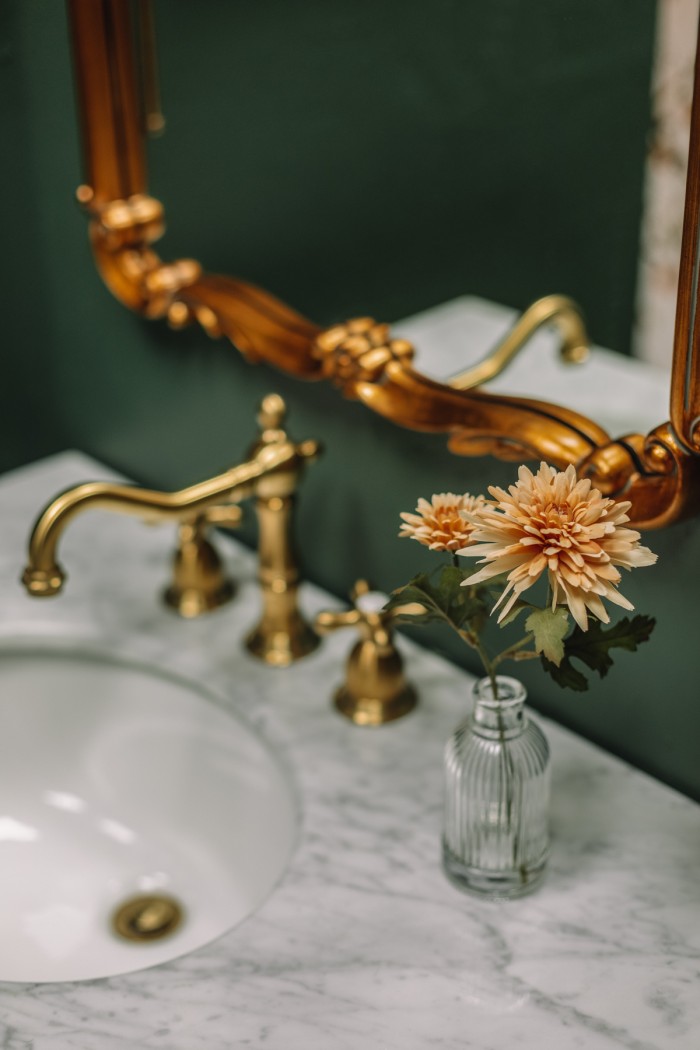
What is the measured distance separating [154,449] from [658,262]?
2.13ft

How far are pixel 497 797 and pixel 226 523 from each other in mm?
390

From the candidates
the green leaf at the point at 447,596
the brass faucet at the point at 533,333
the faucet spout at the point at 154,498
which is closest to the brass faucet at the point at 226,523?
the faucet spout at the point at 154,498

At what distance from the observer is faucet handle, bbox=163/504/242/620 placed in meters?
1.10

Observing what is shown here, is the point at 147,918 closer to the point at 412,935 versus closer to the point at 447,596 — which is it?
the point at 412,935

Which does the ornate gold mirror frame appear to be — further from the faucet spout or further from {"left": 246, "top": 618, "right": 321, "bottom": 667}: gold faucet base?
{"left": 246, "top": 618, "right": 321, "bottom": 667}: gold faucet base

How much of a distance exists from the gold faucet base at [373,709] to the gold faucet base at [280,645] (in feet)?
0.28

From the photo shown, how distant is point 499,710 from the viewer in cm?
79

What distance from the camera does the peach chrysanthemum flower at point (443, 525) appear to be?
0.71 metres

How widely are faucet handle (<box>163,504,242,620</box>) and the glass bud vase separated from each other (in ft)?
1.17

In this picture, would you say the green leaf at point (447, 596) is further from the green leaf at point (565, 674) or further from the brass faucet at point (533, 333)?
the brass faucet at point (533, 333)

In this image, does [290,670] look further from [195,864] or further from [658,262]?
[658,262]

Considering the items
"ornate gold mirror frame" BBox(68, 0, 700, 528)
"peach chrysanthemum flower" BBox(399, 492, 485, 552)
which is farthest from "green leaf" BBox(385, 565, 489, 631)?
"ornate gold mirror frame" BBox(68, 0, 700, 528)

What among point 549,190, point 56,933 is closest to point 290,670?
point 56,933

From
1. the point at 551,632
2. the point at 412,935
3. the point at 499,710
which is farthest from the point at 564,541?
the point at 412,935
